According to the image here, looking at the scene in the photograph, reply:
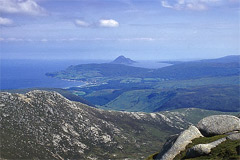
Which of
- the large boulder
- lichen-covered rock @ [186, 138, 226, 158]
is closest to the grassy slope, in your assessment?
lichen-covered rock @ [186, 138, 226, 158]

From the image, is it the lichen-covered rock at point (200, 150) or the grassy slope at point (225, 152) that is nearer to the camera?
the grassy slope at point (225, 152)

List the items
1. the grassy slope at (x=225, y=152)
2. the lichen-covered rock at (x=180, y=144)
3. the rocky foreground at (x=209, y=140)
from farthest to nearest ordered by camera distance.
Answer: the lichen-covered rock at (x=180, y=144), the rocky foreground at (x=209, y=140), the grassy slope at (x=225, y=152)

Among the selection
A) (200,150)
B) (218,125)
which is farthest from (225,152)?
(218,125)

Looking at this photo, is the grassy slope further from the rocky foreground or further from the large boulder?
the large boulder

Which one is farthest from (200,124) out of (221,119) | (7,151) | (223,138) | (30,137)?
(30,137)

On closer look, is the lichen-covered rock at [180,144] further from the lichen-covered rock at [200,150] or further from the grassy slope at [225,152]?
the lichen-covered rock at [200,150]

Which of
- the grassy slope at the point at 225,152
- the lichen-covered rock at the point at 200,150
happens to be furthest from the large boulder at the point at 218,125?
the lichen-covered rock at the point at 200,150

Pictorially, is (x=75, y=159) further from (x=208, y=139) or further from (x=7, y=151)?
(x=208, y=139)

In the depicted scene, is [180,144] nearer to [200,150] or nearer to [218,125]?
[200,150]
